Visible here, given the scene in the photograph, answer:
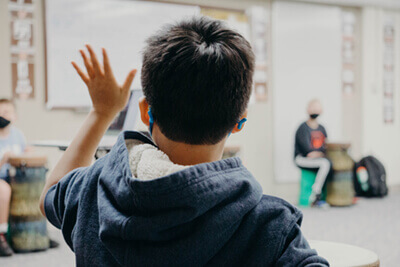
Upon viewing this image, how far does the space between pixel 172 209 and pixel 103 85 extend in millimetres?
286

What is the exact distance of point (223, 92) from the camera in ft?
2.04

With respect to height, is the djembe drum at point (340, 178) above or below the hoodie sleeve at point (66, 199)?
below

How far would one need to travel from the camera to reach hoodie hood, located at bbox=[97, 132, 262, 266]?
1.92 feet

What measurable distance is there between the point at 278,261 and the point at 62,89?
415cm

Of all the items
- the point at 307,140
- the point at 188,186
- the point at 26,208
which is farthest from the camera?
the point at 307,140

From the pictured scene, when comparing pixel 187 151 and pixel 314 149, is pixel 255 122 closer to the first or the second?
pixel 314 149

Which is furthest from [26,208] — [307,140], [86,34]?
[307,140]

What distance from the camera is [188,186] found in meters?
0.59

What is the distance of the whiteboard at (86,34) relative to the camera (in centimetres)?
440

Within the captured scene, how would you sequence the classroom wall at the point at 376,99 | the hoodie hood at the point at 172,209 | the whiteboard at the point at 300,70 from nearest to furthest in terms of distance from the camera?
the hoodie hood at the point at 172,209, the whiteboard at the point at 300,70, the classroom wall at the point at 376,99

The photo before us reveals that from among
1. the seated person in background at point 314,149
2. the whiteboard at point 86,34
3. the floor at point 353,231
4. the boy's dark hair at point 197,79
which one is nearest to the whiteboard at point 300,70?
the seated person in background at point 314,149

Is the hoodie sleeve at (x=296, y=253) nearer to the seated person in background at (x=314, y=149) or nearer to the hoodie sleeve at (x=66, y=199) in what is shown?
the hoodie sleeve at (x=66, y=199)

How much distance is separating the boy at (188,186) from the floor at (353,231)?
2.54m

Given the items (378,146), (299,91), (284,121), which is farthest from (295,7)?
(378,146)
